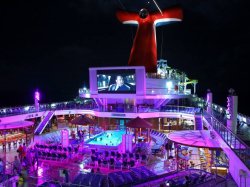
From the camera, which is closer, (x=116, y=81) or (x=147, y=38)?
(x=116, y=81)

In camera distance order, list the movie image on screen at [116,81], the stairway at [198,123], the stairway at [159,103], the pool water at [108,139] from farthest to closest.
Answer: the stairway at [159,103] < the movie image on screen at [116,81] < the stairway at [198,123] < the pool water at [108,139]

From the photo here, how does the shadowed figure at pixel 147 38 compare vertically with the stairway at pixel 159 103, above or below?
above

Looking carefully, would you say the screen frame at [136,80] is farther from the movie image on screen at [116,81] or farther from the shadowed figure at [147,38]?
the shadowed figure at [147,38]

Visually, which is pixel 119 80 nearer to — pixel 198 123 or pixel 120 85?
pixel 120 85

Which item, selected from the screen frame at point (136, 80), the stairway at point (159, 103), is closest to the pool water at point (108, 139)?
the screen frame at point (136, 80)

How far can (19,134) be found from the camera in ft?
68.6

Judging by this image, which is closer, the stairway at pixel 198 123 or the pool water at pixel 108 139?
the pool water at pixel 108 139

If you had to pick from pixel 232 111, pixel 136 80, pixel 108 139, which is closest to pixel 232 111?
pixel 232 111

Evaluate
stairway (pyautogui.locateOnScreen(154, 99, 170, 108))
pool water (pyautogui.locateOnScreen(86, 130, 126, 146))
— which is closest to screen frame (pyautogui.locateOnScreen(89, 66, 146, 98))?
stairway (pyautogui.locateOnScreen(154, 99, 170, 108))

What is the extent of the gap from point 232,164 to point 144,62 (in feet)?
61.3

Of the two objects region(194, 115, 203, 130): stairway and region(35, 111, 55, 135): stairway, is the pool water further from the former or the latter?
region(194, 115, 203, 130): stairway

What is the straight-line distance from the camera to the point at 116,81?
2408 cm

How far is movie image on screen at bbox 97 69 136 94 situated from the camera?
23797 mm

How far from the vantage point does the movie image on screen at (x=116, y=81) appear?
23797mm
